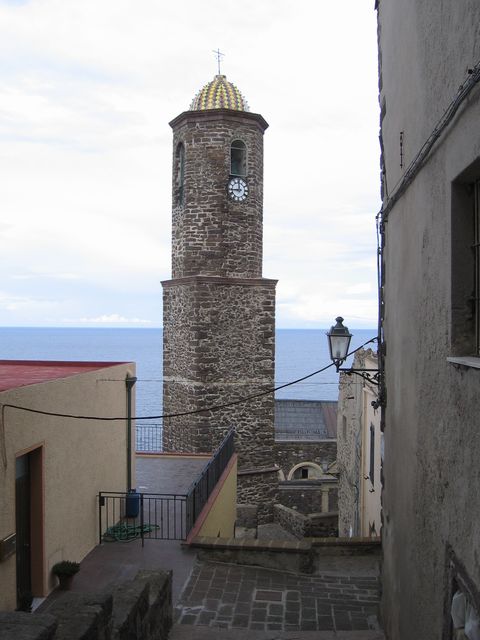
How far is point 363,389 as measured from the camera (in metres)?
17.7

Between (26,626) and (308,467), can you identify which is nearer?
(26,626)

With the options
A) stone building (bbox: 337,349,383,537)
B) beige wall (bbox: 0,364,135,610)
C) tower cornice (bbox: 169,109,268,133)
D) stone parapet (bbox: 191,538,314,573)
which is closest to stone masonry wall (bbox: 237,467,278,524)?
stone building (bbox: 337,349,383,537)

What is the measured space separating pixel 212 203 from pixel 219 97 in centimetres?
328

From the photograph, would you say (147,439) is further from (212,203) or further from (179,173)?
(179,173)

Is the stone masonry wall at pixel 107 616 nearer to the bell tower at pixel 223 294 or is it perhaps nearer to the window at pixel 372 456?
the window at pixel 372 456

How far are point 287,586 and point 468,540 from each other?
6134mm

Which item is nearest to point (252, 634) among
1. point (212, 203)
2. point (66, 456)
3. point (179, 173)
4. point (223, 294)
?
point (66, 456)

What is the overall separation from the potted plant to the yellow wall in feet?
8.55

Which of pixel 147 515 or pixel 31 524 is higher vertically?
pixel 31 524

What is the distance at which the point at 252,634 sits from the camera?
7.65 m

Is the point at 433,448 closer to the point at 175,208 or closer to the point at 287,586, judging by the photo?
the point at 287,586

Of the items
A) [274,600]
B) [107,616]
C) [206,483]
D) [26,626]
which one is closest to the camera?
[26,626]

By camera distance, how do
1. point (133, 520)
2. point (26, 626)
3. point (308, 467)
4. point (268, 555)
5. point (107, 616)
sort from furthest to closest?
point (308, 467)
point (133, 520)
point (268, 555)
point (107, 616)
point (26, 626)

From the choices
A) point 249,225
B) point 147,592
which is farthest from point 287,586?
point 249,225
